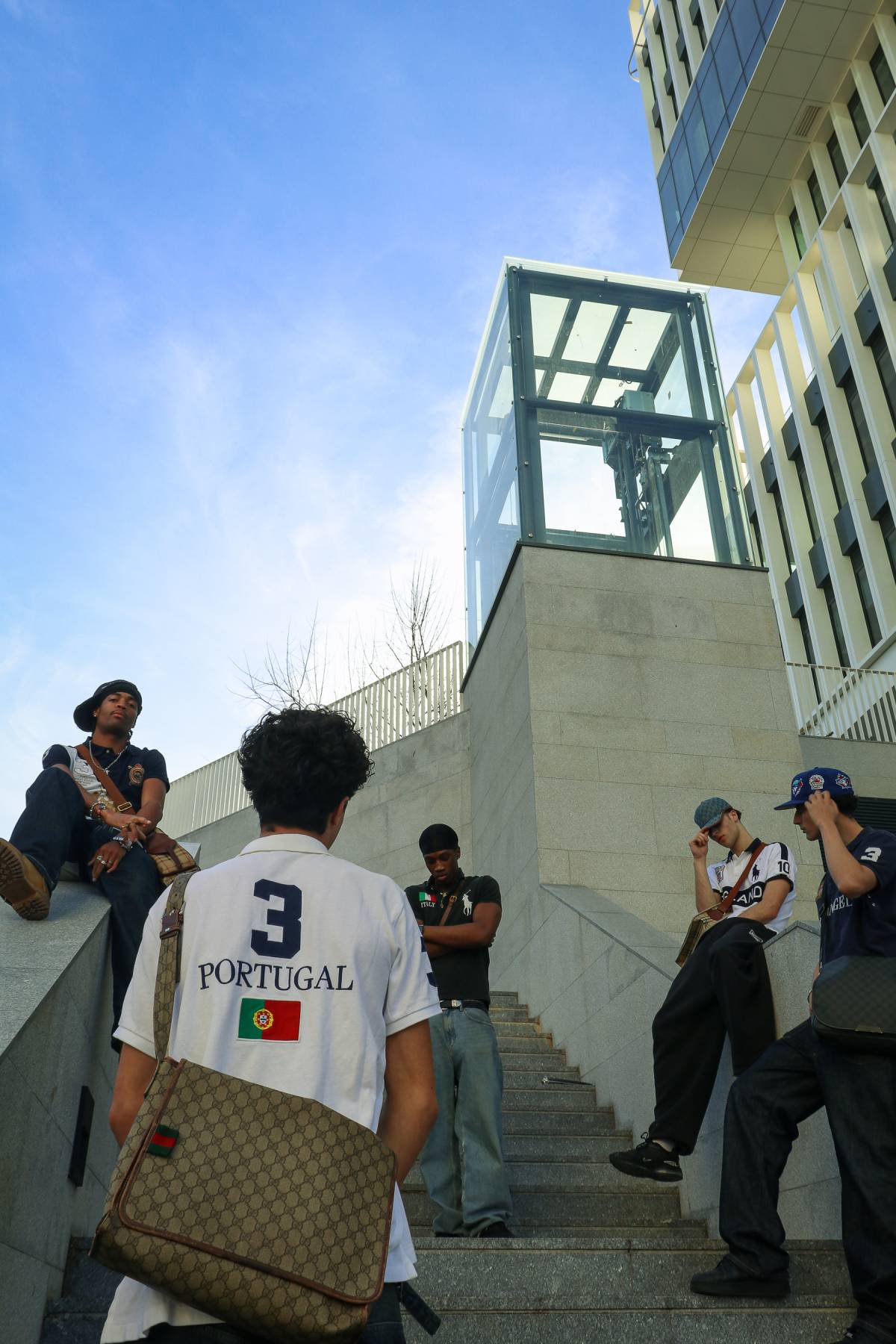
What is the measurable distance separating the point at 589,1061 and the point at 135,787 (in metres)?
3.28

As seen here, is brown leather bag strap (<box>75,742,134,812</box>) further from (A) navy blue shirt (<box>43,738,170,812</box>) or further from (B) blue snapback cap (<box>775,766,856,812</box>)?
(B) blue snapback cap (<box>775,766,856,812</box>)

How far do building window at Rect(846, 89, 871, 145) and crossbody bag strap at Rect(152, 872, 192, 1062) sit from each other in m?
29.0

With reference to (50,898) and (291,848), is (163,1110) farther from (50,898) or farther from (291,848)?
(50,898)

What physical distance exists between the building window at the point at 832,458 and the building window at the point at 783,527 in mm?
2329

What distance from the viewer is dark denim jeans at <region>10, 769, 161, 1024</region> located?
3732 mm

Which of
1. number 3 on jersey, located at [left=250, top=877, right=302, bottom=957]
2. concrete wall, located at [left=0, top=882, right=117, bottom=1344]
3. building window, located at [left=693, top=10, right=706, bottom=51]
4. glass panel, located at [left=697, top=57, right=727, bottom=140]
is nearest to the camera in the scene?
number 3 on jersey, located at [left=250, top=877, right=302, bottom=957]

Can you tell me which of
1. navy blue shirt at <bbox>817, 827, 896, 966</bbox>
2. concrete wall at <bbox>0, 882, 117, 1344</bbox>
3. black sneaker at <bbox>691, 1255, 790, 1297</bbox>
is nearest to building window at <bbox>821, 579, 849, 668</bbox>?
navy blue shirt at <bbox>817, 827, 896, 966</bbox>

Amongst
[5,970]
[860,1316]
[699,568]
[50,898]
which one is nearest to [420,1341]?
[860,1316]

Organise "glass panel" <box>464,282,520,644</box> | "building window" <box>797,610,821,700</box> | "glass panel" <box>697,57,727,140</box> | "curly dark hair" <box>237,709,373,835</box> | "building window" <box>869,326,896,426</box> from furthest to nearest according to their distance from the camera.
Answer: "building window" <box>797,610,821,700</box> < "glass panel" <box>697,57,727,140</box> < "building window" <box>869,326,896,426</box> < "glass panel" <box>464,282,520,644</box> < "curly dark hair" <box>237,709,373,835</box>

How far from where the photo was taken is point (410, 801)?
510 inches

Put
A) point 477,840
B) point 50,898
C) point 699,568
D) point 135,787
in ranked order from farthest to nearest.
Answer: point 477,840 < point 699,568 < point 135,787 < point 50,898

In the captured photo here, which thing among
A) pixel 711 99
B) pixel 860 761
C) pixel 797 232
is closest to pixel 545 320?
pixel 860 761

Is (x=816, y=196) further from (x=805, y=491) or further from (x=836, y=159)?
(x=805, y=491)

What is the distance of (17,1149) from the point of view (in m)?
2.50
